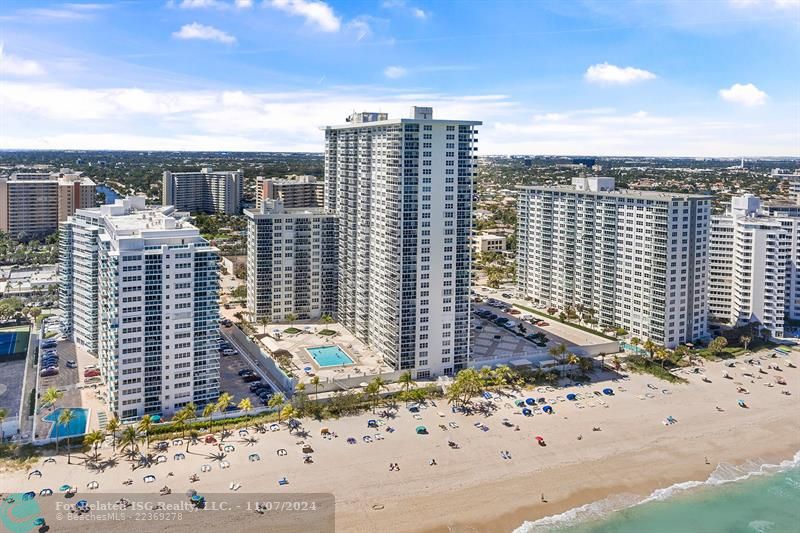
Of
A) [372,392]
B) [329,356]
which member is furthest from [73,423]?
[329,356]

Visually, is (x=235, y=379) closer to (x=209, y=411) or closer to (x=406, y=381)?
(x=209, y=411)

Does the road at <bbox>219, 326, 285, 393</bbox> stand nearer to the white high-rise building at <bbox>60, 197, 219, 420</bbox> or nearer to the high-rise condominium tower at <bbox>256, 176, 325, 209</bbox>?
the white high-rise building at <bbox>60, 197, 219, 420</bbox>

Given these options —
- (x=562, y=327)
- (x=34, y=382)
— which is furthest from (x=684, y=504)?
(x=34, y=382)

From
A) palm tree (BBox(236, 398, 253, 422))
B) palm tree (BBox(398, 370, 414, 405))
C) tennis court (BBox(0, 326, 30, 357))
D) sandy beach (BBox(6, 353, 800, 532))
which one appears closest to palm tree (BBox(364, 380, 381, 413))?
sandy beach (BBox(6, 353, 800, 532))

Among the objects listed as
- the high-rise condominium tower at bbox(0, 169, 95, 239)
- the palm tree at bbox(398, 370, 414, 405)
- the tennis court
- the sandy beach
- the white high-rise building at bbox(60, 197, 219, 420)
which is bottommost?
the sandy beach

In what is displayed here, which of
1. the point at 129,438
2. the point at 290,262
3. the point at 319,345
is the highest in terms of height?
the point at 290,262
